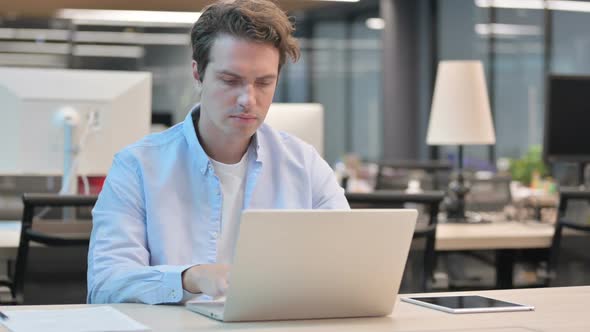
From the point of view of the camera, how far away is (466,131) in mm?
4332

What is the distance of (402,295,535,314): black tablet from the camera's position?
1.80 m

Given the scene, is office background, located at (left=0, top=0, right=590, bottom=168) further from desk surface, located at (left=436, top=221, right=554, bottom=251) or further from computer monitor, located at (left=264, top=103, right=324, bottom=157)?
desk surface, located at (left=436, top=221, right=554, bottom=251)

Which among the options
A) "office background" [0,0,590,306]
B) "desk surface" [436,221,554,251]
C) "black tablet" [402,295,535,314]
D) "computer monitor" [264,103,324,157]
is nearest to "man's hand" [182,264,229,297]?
"black tablet" [402,295,535,314]

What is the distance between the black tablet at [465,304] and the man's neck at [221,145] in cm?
48

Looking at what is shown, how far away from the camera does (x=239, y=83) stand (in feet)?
6.48

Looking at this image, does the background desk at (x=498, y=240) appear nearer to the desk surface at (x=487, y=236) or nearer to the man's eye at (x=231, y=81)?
the desk surface at (x=487, y=236)

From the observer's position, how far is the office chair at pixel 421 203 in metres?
3.10

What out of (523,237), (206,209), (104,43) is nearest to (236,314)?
(206,209)

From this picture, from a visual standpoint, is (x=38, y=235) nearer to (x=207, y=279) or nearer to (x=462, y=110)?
(x=207, y=279)

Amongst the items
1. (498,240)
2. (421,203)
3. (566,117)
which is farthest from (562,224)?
(566,117)

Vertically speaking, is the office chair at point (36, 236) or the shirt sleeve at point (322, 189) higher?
the shirt sleeve at point (322, 189)

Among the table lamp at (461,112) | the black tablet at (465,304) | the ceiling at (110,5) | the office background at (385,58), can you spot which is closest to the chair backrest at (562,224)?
the table lamp at (461,112)

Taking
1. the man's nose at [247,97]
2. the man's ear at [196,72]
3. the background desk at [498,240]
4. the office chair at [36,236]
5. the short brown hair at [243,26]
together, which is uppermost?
the short brown hair at [243,26]

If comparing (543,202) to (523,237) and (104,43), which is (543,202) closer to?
(523,237)
